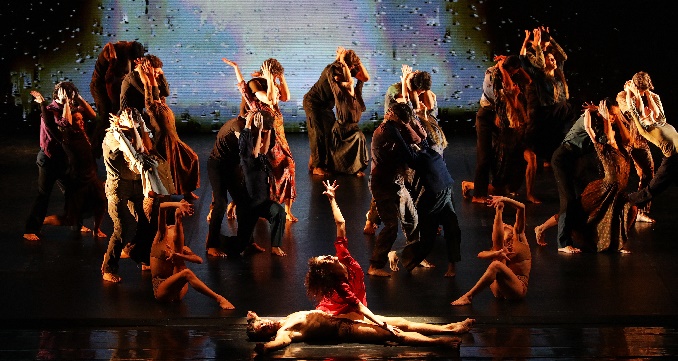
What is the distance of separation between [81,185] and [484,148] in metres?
3.54

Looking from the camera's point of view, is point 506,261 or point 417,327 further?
point 506,261

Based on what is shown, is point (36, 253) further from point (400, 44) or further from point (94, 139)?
point (400, 44)

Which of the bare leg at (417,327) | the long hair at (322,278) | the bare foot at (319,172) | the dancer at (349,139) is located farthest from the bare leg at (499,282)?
the bare foot at (319,172)

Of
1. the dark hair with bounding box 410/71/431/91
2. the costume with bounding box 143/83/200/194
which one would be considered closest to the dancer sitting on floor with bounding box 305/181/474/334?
the dark hair with bounding box 410/71/431/91

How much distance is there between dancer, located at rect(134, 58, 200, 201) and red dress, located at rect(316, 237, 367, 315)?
10.7 feet

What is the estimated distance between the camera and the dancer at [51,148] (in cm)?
1087

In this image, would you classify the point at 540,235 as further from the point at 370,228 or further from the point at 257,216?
the point at 257,216

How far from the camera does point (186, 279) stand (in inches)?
366

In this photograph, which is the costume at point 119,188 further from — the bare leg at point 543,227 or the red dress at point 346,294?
the bare leg at point 543,227

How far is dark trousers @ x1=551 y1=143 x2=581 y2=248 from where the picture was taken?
10836mm

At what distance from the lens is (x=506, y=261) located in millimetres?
9539

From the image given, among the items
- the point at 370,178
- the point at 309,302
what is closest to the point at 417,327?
the point at 309,302

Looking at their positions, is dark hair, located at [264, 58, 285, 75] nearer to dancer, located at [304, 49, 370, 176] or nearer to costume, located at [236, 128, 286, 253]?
costume, located at [236, 128, 286, 253]

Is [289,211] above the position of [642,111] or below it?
below
